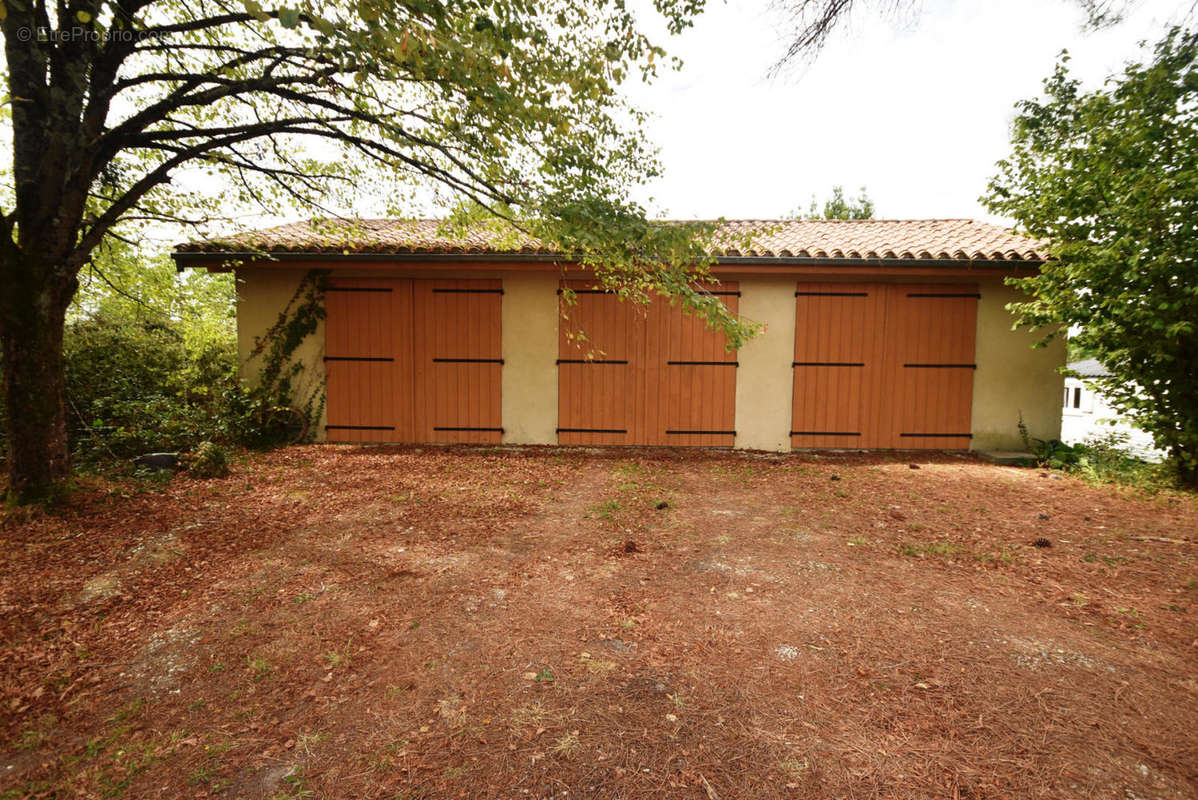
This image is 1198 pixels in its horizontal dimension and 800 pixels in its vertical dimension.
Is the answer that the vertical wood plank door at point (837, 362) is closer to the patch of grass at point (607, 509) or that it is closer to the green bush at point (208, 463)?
the patch of grass at point (607, 509)

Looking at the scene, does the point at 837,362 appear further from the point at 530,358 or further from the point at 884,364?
the point at 530,358

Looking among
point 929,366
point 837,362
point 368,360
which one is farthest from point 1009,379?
point 368,360

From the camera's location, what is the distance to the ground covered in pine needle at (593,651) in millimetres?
1476

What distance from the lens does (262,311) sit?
21.1ft

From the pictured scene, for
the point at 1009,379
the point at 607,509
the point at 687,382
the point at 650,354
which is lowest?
the point at 607,509

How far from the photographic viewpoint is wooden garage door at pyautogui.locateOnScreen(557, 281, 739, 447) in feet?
20.9

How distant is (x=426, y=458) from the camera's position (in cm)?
577

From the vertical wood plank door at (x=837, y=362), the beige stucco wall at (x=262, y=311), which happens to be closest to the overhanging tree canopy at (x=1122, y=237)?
the vertical wood plank door at (x=837, y=362)

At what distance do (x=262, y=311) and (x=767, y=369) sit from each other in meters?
6.74

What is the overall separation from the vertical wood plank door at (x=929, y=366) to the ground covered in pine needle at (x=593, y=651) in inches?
95.3

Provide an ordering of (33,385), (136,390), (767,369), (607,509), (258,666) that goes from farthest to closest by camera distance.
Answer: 1. (767,369)
2. (136,390)
3. (607,509)
4. (33,385)
5. (258,666)

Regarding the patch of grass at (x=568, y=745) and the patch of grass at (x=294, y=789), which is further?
the patch of grass at (x=568, y=745)

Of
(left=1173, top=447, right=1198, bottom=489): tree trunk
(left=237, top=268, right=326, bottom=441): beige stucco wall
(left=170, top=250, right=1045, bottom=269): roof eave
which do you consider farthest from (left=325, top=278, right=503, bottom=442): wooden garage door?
(left=1173, top=447, right=1198, bottom=489): tree trunk

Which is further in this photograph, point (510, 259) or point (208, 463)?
point (510, 259)
